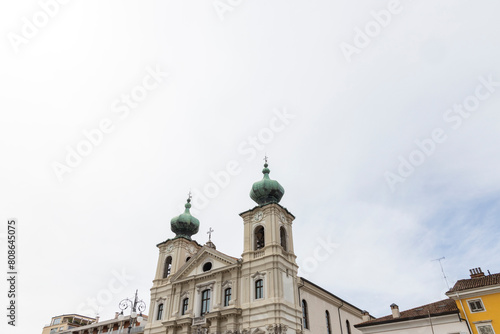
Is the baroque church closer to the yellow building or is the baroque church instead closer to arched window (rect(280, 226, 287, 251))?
arched window (rect(280, 226, 287, 251))

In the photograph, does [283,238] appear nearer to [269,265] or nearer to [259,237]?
[259,237]

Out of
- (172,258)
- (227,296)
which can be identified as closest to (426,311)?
(227,296)

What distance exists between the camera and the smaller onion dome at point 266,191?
3469cm

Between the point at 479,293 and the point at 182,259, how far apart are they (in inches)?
1028

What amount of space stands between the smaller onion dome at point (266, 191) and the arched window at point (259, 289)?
752cm

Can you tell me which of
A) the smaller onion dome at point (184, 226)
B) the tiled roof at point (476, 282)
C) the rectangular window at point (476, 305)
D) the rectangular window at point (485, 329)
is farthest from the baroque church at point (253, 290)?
the rectangular window at point (485, 329)

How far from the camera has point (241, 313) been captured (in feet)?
96.0

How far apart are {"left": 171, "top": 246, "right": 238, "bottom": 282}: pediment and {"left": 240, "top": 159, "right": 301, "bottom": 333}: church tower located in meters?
2.68

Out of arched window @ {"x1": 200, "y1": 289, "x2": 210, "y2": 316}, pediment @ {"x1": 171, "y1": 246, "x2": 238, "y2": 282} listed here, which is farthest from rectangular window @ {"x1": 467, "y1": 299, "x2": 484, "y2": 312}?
arched window @ {"x1": 200, "y1": 289, "x2": 210, "y2": 316}

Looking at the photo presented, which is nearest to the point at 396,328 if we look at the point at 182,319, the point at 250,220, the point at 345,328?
the point at 345,328

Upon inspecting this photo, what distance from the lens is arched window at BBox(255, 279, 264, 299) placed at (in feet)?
96.8

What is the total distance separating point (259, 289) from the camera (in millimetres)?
29891

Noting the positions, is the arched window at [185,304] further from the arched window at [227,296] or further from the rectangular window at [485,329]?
the rectangular window at [485,329]

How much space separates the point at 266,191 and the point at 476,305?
59.9 ft
